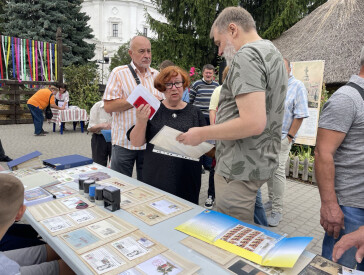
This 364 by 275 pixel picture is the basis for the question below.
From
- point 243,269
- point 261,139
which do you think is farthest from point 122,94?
point 243,269

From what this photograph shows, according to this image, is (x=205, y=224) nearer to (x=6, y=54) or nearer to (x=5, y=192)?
(x=5, y=192)

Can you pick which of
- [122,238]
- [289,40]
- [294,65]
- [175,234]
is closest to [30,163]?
[122,238]

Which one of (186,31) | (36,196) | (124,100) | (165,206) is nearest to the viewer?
(165,206)

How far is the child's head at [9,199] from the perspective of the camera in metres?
1.26

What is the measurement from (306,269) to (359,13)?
34.6 feet

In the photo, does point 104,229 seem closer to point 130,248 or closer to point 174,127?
point 130,248

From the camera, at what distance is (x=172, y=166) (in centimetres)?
220

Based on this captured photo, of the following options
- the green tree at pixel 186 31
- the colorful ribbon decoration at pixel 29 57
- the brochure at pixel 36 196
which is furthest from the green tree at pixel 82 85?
the brochure at pixel 36 196

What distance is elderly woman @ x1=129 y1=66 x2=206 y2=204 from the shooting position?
7.23ft

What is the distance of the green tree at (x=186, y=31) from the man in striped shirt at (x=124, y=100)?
10877 mm

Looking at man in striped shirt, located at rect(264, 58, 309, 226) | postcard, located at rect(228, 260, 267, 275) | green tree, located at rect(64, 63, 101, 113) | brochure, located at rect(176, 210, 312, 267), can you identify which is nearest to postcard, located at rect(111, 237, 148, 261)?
brochure, located at rect(176, 210, 312, 267)

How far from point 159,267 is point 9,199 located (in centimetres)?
79

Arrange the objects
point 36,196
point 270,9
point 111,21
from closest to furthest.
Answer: point 36,196 < point 270,9 < point 111,21

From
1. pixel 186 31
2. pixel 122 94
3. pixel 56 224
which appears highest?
pixel 186 31
